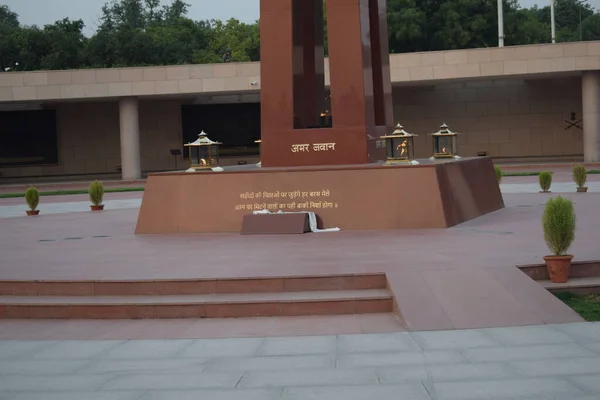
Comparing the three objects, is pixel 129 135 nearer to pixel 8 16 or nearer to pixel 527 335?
pixel 527 335

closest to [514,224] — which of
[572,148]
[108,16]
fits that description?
[572,148]

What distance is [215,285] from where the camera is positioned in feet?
25.3

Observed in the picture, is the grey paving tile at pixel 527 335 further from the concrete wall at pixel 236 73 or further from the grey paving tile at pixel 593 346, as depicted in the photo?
the concrete wall at pixel 236 73

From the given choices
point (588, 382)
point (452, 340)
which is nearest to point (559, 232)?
point (452, 340)

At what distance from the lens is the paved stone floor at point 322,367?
495 cm

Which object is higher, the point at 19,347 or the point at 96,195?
the point at 96,195

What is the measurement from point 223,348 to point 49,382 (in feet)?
4.22

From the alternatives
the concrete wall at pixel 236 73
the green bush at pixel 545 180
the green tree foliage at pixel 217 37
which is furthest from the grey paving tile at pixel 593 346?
the green tree foliage at pixel 217 37

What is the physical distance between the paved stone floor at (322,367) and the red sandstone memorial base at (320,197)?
530 cm

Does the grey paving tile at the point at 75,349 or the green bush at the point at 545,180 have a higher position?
the green bush at the point at 545,180

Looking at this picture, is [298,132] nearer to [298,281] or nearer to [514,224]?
[514,224]

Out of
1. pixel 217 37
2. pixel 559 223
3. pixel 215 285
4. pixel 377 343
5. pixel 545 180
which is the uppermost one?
pixel 217 37

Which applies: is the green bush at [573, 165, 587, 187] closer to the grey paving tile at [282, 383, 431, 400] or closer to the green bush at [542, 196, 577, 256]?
the green bush at [542, 196, 577, 256]

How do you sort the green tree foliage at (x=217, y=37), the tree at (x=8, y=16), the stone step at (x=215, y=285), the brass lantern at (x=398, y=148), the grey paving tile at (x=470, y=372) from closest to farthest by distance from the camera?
the grey paving tile at (x=470, y=372) → the stone step at (x=215, y=285) → the brass lantern at (x=398, y=148) → the green tree foliage at (x=217, y=37) → the tree at (x=8, y=16)
